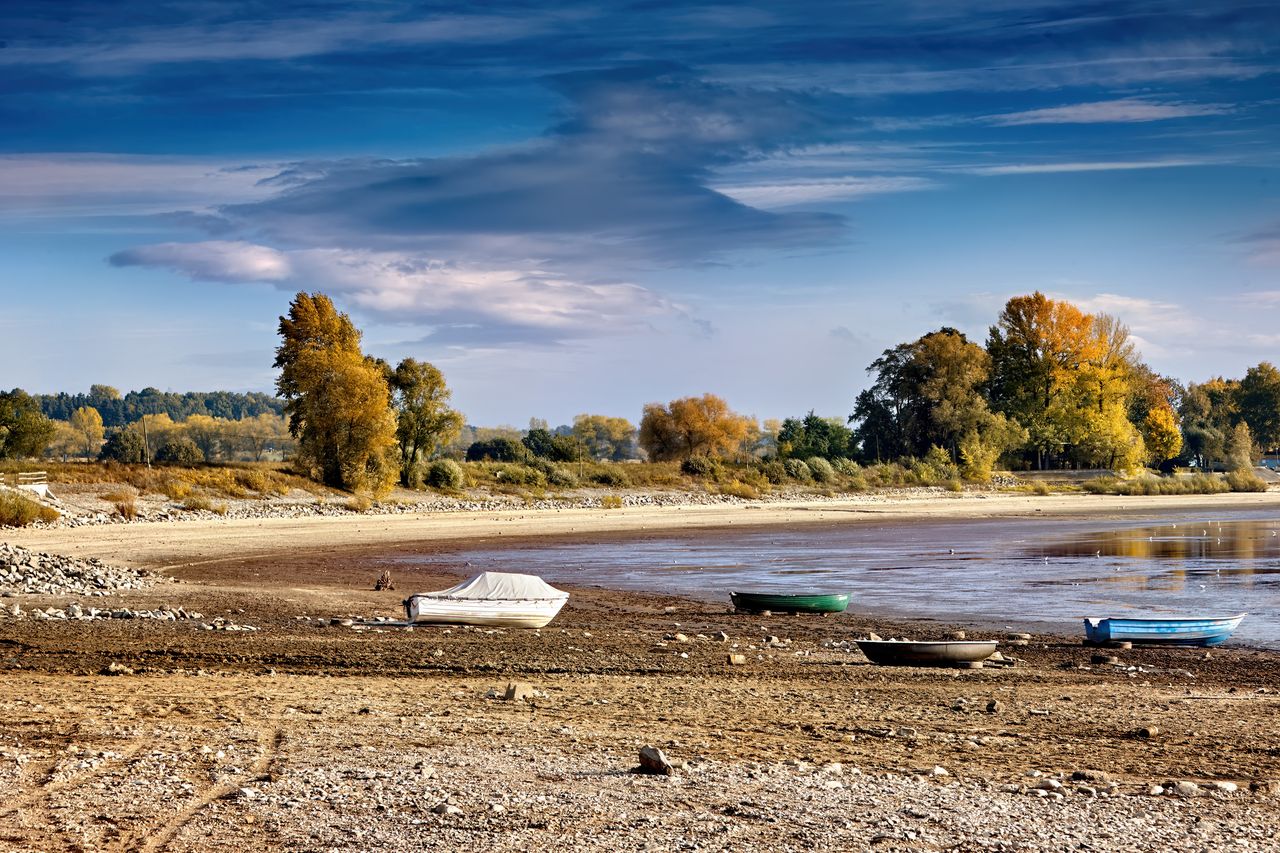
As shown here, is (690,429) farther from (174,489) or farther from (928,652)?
(928,652)

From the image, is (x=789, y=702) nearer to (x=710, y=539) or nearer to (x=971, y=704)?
(x=971, y=704)

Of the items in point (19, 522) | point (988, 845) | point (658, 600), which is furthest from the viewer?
point (19, 522)

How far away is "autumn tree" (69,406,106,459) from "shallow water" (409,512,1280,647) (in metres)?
144

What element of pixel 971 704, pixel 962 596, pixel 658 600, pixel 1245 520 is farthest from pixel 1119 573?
pixel 1245 520

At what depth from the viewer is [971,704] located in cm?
1370

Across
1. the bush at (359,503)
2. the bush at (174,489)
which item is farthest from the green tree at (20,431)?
the bush at (359,503)

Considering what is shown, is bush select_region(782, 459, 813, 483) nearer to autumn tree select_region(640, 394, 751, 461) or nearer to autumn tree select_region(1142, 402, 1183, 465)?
autumn tree select_region(640, 394, 751, 461)

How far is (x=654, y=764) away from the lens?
10.1 metres

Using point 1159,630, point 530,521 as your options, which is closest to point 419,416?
point 530,521

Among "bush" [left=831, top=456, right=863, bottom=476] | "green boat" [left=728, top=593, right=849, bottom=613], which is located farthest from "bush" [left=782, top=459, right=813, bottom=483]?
"green boat" [left=728, top=593, right=849, bottom=613]

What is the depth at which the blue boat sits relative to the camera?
19500mm

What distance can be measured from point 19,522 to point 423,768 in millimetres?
39308

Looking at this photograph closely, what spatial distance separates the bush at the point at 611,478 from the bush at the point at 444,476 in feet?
38.9

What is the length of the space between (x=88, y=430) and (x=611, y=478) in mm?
123447
